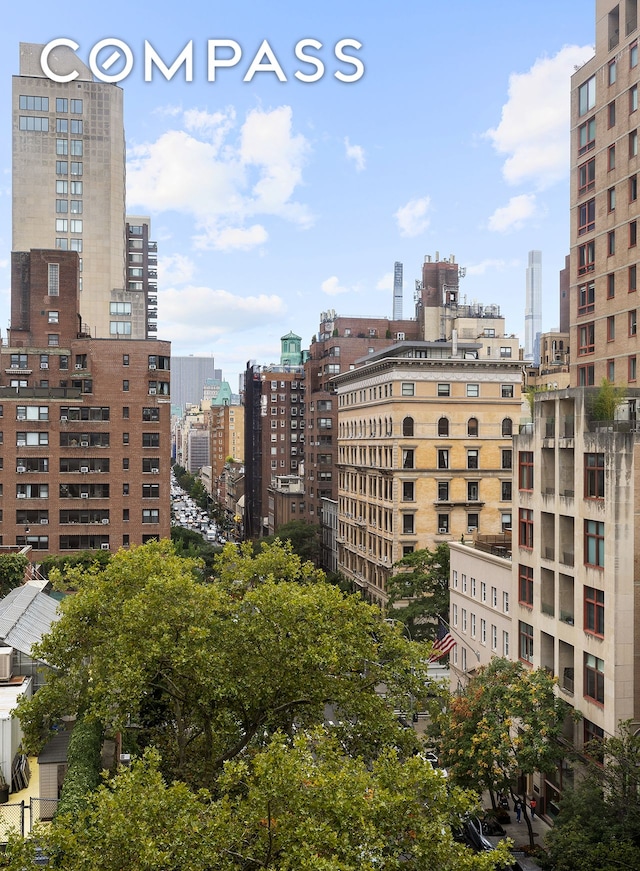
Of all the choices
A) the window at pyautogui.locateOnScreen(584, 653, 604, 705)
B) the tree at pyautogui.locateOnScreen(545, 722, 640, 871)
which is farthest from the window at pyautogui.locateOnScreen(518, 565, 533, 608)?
the tree at pyautogui.locateOnScreen(545, 722, 640, 871)

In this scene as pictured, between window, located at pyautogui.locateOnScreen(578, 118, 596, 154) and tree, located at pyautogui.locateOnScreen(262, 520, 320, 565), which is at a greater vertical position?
window, located at pyautogui.locateOnScreen(578, 118, 596, 154)

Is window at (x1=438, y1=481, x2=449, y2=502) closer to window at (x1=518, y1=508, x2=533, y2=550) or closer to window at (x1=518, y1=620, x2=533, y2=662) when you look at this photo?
window at (x1=518, y1=508, x2=533, y2=550)

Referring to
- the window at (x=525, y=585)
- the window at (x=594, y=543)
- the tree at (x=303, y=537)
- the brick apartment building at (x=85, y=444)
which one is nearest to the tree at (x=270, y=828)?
the window at (x=594, y=543)

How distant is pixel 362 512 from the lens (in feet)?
303

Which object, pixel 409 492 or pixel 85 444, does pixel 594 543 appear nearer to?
pixel 409 492

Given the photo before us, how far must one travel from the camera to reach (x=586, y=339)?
58031 mm

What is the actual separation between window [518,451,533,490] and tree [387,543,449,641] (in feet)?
66.7

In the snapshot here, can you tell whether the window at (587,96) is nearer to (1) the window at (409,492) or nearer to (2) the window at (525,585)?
(2) the window at (525,585)

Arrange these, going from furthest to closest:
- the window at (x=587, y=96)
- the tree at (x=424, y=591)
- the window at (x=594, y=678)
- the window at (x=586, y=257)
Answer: the tree at (x=424, y=591), the window at (x=586, y=257), the window at (x=587, y=96), the window at (x=594, y=678)

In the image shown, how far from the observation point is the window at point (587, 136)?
55.9m

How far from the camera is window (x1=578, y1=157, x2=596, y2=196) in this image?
5606 centimetres

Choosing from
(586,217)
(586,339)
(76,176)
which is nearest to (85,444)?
(76,176)

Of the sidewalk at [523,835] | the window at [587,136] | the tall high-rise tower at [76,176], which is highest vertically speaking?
the tall high-rise tower at [76,176]

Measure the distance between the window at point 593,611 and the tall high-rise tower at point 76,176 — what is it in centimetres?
8997
